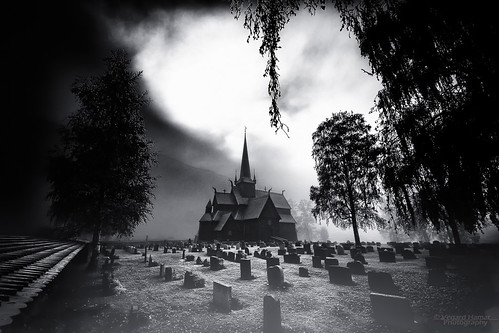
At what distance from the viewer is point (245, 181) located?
4453 cm

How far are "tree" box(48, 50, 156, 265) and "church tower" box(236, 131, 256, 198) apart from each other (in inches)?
1204

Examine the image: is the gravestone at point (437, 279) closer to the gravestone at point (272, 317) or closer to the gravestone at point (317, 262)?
the gravestone at point (317, 262)

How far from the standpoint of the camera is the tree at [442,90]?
3.83 metres

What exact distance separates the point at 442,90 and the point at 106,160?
1440cm

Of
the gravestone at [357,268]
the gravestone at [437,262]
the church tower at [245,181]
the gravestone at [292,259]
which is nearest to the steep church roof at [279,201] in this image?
the church tower at [245,181]

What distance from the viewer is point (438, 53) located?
4.30m

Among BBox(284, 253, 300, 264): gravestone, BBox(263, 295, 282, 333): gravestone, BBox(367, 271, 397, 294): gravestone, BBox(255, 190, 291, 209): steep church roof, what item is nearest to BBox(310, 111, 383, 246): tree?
BBox(284, 253, 300, 264): gravestone

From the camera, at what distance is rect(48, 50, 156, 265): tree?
11562 millimetres

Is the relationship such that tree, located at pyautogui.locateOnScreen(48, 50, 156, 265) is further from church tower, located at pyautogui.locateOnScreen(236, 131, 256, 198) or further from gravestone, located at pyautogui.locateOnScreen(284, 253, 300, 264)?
church tower, located at pyautogui.locateOnScreen(236, 131, 256, 198)

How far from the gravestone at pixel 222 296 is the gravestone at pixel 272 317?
1.52m

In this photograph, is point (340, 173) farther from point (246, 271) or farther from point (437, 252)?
point (246, 271)

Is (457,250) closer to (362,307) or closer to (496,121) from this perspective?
(362,307)

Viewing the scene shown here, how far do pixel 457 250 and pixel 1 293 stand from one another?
2105 cm

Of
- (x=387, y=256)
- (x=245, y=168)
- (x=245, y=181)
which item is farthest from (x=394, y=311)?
(x=245, y=168)
